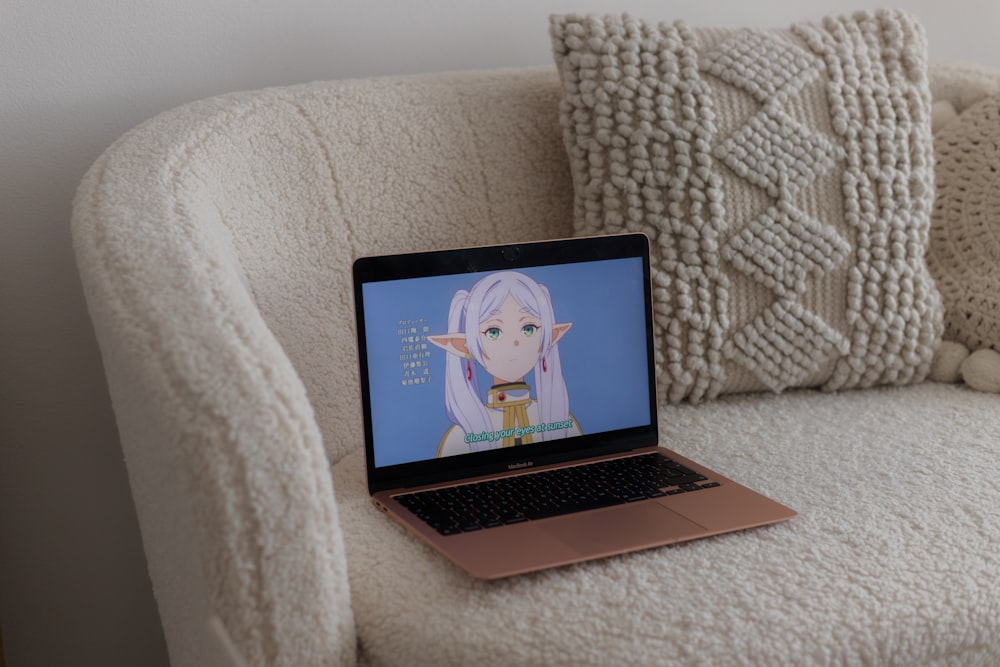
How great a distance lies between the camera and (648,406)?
960 millimetres

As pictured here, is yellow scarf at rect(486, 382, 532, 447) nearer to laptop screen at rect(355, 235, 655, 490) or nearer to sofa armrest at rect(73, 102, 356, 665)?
laptop screen at rect(355, 235, 655, 490)

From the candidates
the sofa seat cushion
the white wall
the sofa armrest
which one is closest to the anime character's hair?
the sofa seat cushion

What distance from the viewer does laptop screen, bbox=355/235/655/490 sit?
2.83 ft

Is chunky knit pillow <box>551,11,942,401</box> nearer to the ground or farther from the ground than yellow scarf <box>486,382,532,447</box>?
farther from the ground

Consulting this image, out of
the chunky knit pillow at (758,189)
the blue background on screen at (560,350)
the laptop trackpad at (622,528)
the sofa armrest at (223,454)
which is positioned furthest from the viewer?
the chunky knit pillow at (758,189)

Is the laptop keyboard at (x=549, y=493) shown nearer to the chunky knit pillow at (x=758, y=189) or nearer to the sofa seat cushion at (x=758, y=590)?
the sofa seat cushion at (x=758, y=590)

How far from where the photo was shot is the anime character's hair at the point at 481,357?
89 centimetres

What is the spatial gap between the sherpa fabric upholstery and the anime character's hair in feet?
1.72

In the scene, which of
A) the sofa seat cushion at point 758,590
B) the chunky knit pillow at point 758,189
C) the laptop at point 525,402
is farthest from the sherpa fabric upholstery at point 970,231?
the laptop at point 525,402

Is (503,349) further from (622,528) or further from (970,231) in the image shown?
(970,231)

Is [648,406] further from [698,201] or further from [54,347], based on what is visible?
[54,347]

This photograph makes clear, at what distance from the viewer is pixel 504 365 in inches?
35.5

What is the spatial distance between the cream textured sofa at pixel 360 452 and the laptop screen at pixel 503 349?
0.25 feet

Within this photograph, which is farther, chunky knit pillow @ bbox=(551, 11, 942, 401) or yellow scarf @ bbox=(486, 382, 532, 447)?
chunky knit pillow @ bbox=(551, 11, 942, 401)
